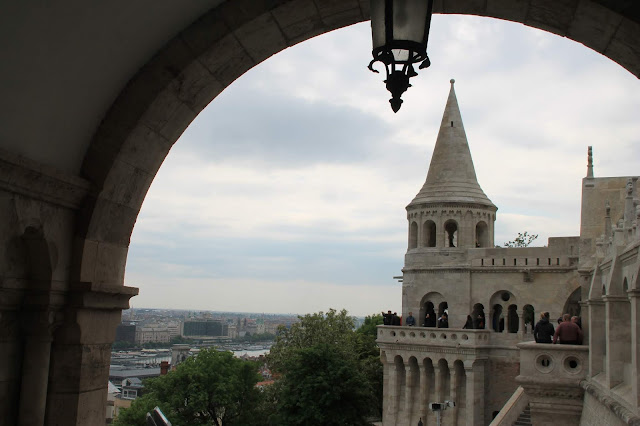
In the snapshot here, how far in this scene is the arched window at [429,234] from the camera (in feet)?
103

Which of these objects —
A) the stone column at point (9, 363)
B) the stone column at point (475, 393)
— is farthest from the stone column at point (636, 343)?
the stone column at point (475, 393)

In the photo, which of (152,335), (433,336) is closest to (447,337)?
(433,336)

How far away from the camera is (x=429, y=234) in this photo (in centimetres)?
3189

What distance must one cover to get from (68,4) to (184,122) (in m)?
1.10

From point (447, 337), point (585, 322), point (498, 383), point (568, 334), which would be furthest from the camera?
point (498, 383)

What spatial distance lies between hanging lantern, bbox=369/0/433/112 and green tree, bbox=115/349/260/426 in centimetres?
2949

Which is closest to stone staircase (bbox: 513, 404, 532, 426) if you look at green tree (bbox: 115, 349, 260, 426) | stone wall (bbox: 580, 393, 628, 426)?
stone wall (bbox: 580, 393, 628, 426)

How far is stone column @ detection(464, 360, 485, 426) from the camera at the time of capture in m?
28.0

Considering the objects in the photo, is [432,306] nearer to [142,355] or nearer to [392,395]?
[392,395]

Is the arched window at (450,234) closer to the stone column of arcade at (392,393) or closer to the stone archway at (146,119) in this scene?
the stone column of arcade at (392,393)

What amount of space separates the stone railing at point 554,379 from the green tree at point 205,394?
18.9 meters

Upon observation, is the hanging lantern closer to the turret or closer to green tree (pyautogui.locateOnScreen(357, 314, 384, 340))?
the turret

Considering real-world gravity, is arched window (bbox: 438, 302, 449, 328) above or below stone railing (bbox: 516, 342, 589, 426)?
above

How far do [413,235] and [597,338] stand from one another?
18.1 meters
